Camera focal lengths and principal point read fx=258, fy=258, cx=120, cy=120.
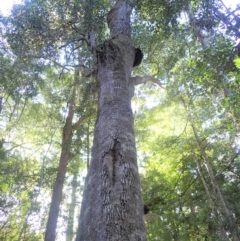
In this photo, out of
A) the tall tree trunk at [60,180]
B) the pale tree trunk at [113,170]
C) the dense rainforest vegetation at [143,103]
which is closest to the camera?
the pale tree trunk at [113,170]

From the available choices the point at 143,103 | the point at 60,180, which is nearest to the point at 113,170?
the point at 60,180

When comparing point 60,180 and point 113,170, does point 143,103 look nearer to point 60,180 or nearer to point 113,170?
point 60,180

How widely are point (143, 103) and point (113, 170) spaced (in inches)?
384

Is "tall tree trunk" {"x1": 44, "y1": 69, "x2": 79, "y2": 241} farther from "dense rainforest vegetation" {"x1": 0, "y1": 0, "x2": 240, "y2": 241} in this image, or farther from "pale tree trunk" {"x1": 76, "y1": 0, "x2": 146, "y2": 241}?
"pale tree trunk" {"x1": 76, "y1": 0, "x2": 146, "y2": 241}

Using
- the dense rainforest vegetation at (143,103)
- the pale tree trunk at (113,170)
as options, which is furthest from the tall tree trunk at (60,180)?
the pale tree trunk at (113,170)

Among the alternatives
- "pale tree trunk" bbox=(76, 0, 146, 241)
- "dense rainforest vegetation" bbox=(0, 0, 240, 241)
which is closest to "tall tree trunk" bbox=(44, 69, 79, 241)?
"dense rainforest vegetation" bbox=(0, 0, 240, 241)

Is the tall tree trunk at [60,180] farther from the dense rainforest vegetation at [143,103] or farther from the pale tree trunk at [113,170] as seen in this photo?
the pale tree trunk at [113,170]

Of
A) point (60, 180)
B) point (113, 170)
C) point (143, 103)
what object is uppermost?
point (143, 103)

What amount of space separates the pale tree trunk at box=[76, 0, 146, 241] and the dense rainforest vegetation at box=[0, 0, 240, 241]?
2 cm

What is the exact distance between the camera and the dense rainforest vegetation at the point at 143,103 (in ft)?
13.9

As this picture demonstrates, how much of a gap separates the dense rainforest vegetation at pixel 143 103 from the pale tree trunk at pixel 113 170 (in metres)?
0.02

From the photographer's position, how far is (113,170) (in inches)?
101

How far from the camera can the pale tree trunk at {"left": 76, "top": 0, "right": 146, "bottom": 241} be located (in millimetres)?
2076

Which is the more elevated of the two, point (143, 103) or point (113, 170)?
point (143, 103)
